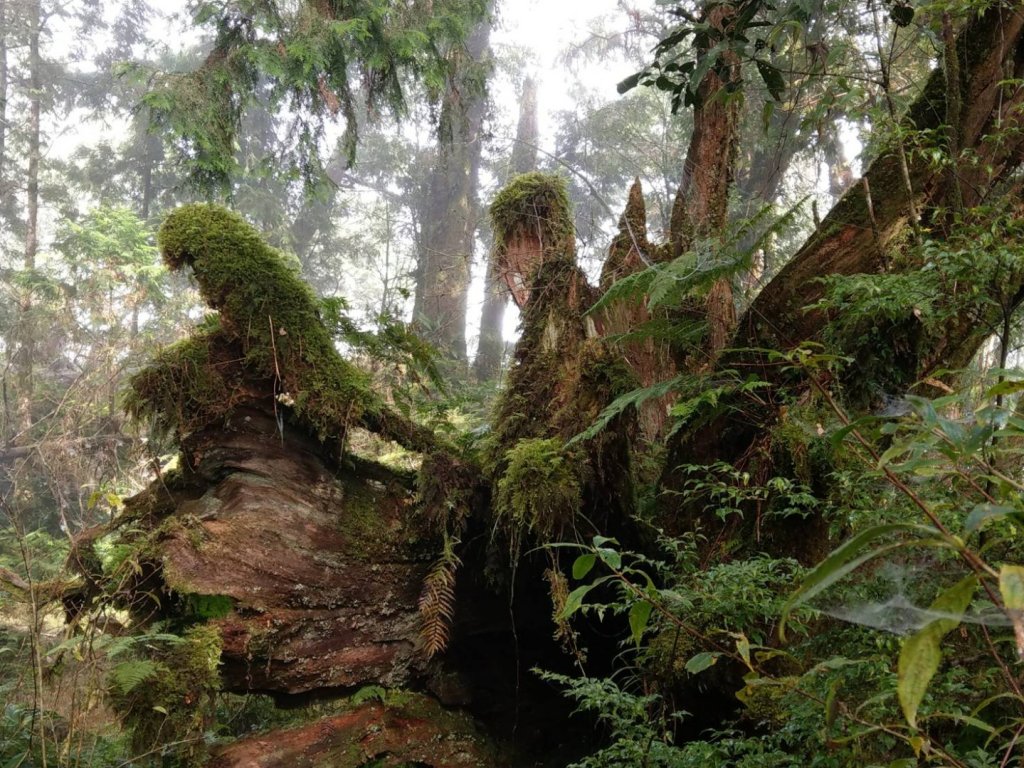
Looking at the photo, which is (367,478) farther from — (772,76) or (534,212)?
(772,76)

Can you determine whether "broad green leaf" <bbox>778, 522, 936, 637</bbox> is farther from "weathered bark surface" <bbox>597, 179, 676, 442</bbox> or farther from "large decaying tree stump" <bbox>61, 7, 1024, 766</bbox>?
"weathered bark surface" <bbox>597, 179, 676, 442</bbox>

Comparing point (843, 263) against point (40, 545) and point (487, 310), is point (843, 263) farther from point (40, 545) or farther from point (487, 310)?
point (487, 310)

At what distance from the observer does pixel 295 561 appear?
12.6 feet

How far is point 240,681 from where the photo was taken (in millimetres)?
3545

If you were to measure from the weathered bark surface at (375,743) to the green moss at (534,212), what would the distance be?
3.60 meters

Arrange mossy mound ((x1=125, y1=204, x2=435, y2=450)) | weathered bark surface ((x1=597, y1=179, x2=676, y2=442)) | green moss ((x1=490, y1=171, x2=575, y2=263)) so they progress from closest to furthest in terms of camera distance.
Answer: mossy mound ((x1=125, y1=204, x2=435, y2=450)) < weathered bark surface ((x1=597, y1=179, x2=676, y2=442)) < green moss ((x1=490, y1=171, x2=575, y2=263))

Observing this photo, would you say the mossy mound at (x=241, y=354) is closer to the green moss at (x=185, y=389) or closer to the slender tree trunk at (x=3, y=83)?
the green moss at (x=185, y=389)

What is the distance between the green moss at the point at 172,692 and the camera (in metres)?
3.15

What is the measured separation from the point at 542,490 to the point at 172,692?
2107mm

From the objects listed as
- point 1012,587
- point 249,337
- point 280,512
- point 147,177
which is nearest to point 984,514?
point 1012,587

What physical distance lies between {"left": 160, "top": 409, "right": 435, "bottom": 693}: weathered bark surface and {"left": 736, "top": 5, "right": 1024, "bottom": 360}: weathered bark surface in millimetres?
2644

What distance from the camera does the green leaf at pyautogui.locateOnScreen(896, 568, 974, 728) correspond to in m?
0.82

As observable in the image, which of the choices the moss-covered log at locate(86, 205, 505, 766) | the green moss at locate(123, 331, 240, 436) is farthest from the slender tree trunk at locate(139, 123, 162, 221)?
the green moss at locate(123, 331, 240, 436)

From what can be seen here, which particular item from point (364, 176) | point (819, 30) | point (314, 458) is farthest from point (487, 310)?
point (314, 458)
